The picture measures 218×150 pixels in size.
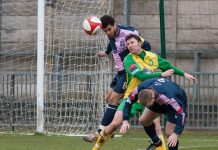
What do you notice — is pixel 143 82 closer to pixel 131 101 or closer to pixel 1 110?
pixel 131 101

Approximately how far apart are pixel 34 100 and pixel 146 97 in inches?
331

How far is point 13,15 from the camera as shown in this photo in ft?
66.9

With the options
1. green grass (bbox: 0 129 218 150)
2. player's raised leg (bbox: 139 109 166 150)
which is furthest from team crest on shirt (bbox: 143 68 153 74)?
green grass (bbox: 0 129 218 150)

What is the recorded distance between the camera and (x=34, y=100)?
1883 centimetres

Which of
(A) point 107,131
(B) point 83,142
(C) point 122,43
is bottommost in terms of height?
(B) point 83,142

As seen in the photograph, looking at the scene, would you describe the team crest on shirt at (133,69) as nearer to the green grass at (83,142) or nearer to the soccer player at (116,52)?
the soccer player at (116,52)

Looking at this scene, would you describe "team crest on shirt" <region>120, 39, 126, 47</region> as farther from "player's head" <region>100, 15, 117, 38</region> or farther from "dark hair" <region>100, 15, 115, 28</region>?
"dark hair" <region>100, 15, 115, 28</region>

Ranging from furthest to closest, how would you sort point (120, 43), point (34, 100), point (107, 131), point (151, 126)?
point (34, 100)
point (120, 43)
point (107, 131)
point (151, 126)

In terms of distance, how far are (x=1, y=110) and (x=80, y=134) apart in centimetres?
243

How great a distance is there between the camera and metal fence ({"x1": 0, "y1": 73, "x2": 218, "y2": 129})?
1836 cm

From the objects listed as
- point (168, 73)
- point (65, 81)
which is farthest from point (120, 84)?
point (65, 81)

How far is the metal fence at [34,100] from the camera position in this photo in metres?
18.4

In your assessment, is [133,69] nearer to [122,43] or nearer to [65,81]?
[122,43]

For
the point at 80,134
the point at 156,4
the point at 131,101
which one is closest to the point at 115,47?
the point at 131,101
